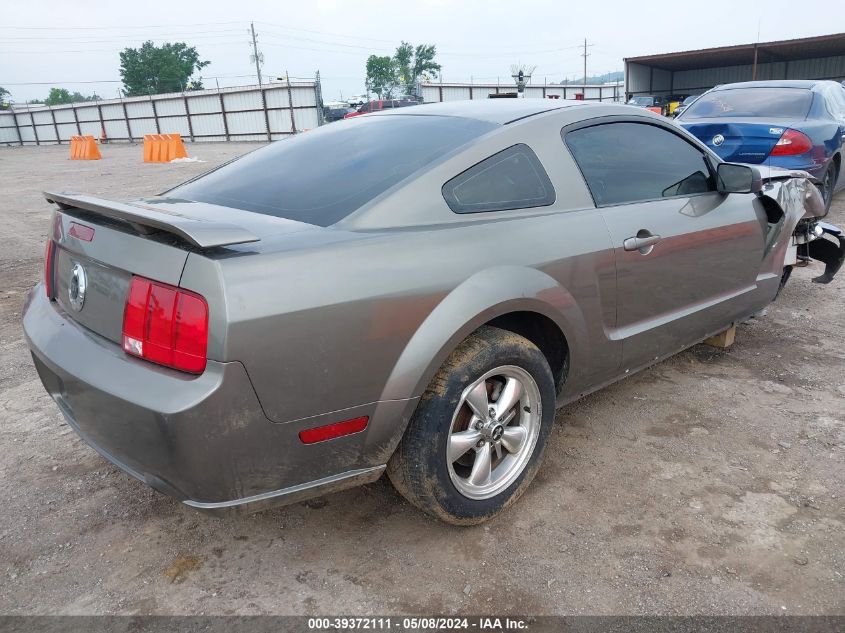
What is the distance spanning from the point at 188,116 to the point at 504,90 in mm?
18599

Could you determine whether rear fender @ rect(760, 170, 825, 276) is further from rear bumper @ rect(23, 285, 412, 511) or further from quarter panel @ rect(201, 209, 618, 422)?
rear bumper @ rect(23, 285, 412, 511)

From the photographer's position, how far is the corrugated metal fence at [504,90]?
35.4 m

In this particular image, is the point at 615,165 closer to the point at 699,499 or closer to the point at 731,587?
the point at 699,499

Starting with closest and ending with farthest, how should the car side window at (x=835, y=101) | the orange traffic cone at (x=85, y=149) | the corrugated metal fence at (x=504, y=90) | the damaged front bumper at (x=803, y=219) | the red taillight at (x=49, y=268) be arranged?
the red taillight at (x=49, y=268) → the damaged front bumper at (x=803, y=219) → the car side window at (x=835, y=101) → the orange traffic cone at (x=85, y=149) → the corrugated metal fence at (x=504, y=90)

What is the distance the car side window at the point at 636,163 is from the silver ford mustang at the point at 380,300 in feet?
0.04

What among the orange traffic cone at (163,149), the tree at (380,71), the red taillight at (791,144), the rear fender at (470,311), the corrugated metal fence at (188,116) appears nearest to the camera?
the rear fender at (470,311)

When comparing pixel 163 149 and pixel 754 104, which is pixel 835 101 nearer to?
pixel 754 104

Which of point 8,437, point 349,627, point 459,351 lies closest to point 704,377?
point 459,351

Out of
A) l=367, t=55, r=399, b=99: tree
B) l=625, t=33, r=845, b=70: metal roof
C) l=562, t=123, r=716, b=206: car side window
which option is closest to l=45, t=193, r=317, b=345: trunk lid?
l=562, t=123, r=716, b=206: car side window

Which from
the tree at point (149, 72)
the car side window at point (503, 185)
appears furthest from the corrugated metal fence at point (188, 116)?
the tree at point (149, 72)

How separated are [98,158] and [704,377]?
25925 millimetres

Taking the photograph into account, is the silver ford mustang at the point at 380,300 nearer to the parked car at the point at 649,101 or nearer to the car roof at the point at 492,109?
the car roof at the point at 492,109

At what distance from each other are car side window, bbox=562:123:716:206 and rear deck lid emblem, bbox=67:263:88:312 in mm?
1943

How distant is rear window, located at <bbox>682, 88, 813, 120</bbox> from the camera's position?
705 cm
